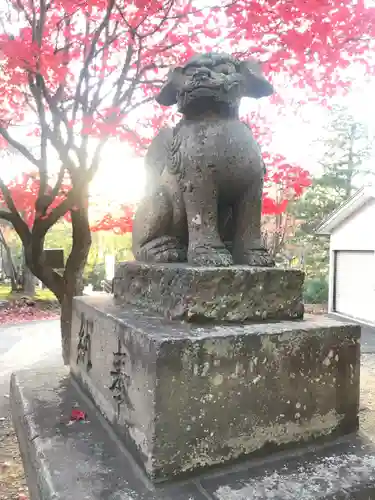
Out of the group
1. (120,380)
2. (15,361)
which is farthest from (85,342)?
(15,361)

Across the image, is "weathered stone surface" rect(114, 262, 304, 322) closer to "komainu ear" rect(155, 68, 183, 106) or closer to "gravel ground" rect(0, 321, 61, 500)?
"komainu ear" rect(155, 68, 183, 106)

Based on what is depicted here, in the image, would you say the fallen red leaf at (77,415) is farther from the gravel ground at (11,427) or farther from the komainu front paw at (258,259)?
the komainu front paw at (258,259)

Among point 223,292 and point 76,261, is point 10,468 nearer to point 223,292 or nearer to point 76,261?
point 223,292

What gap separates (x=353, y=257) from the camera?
12.2 m

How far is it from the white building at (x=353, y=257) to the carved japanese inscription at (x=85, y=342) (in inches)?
398

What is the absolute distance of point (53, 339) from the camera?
9.03 metres

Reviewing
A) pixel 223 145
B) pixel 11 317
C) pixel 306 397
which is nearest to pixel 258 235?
pixel 223 145

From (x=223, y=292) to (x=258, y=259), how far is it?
0.37 m

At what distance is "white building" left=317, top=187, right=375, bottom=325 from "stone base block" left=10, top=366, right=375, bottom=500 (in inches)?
401

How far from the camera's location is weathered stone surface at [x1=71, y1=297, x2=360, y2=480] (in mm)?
1730

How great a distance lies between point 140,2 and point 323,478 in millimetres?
4240

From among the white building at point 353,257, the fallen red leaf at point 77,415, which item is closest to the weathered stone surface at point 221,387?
the fallen red leaf at point 77,415

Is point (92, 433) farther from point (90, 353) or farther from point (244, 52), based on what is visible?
point (244, 52)

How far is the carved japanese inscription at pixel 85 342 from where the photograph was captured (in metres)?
2.65
